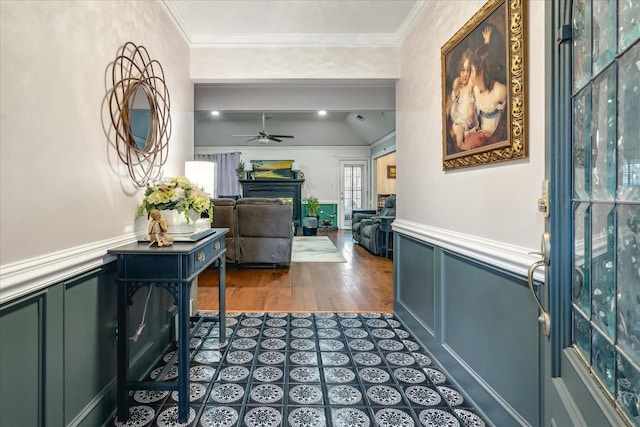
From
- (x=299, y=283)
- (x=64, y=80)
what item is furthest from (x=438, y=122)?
(x=299, y=283)

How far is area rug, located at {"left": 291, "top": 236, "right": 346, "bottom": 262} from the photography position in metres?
5.57

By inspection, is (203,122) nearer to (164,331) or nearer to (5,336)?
(164,331)

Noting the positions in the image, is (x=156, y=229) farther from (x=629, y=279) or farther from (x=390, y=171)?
(x=390, y=171)

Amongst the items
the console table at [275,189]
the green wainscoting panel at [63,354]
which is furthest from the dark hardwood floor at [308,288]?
the console table at [275,189]

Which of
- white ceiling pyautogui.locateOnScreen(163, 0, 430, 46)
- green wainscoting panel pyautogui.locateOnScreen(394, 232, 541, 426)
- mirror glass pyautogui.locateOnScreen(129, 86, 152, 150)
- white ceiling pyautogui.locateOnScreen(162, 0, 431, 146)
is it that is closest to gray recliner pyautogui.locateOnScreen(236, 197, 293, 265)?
white ceiling pyautogui.locateOnScreen(162, 0, 431, 146)

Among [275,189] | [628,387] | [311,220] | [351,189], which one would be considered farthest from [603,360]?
[351,189]

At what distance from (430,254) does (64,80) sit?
6.92 ft

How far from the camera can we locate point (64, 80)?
1.24m

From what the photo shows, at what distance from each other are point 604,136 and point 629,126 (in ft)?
0.28

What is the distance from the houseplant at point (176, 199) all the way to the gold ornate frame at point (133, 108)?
194 millimetres

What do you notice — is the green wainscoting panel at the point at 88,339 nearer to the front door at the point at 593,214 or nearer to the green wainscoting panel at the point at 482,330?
the front door at the point at 593,214

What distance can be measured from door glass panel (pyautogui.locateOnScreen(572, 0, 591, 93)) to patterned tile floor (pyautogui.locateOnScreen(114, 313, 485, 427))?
1524mm

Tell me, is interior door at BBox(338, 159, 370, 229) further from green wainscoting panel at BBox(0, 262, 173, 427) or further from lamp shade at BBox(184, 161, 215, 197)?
A: green wainscoting panel at BBox(0, 262, 173, 427)

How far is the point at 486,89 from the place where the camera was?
5.17 feet
